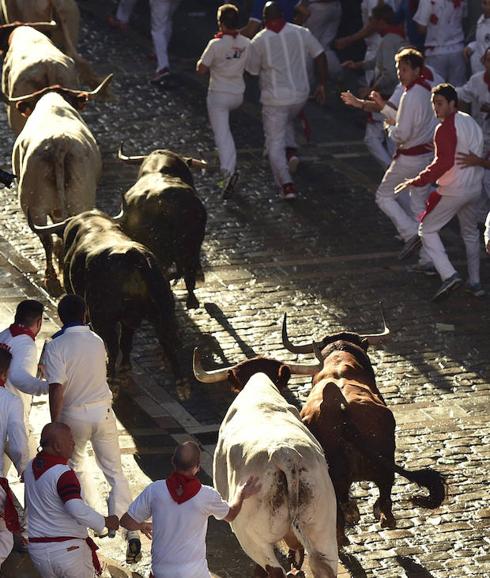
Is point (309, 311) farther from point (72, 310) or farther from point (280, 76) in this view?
point (72, 310)

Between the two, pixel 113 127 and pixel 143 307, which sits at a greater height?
pixel 143 307

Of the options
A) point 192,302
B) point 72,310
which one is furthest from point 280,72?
point 72,310

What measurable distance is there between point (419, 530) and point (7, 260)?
688 centimetres

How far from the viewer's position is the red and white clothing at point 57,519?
377 inches

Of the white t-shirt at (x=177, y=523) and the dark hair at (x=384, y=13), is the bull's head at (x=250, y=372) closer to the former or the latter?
the white t-shirt at (x=177, y=523)

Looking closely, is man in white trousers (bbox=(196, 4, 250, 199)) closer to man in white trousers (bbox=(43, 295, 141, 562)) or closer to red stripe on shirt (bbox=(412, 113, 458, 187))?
red stripe on shirt (bbox=(412, 113, 458, 187))

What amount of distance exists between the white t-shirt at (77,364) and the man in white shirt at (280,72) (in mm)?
8442

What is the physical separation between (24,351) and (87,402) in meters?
0.61

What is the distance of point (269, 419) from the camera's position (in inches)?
413

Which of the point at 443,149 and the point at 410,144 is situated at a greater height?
the point at 443,149

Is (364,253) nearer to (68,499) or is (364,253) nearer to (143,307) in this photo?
(143,307)

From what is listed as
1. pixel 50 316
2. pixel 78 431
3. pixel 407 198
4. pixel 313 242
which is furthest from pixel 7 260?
pixel 78 431

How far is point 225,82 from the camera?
19469 millimetres

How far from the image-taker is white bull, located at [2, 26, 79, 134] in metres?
18.7
